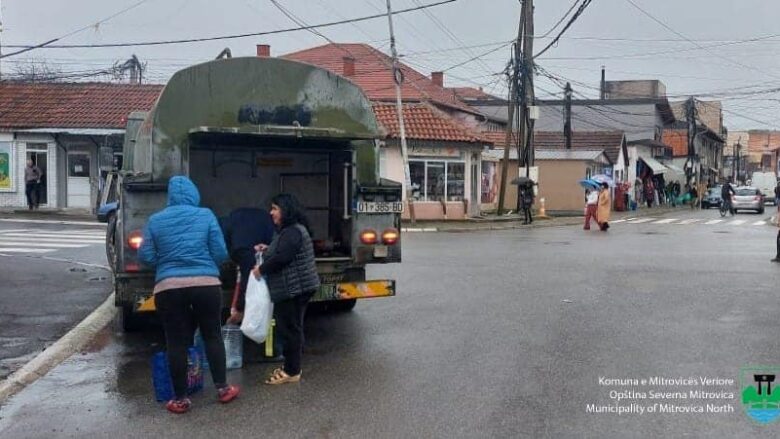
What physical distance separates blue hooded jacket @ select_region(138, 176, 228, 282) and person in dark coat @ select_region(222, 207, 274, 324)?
Answer: 57.4 inches

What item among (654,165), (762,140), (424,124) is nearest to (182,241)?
(424,124)

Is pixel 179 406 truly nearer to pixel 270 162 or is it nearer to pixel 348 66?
pixel 270 162

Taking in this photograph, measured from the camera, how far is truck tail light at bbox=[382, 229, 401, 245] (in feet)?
30.0

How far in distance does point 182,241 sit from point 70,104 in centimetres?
2898

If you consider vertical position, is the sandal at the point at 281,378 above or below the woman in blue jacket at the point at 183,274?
below

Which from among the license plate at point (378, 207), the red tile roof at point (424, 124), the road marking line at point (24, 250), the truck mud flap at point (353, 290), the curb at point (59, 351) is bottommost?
the curb at point (59, 351)

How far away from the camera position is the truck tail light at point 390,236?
360 inches

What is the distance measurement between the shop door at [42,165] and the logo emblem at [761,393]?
94.5ft

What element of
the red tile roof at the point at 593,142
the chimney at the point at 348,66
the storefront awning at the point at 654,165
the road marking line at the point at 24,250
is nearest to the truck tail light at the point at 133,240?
the road marking line at the point at 24,250

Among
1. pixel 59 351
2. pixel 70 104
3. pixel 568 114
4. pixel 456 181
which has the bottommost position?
pixel 59 351

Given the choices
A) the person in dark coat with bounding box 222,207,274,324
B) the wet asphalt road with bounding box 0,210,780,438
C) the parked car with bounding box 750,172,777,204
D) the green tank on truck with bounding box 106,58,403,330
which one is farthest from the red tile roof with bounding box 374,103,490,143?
the parked car with bounding box 750,172,777,204

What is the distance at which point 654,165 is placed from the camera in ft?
200

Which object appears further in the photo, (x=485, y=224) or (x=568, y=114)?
(x=568, y=114)

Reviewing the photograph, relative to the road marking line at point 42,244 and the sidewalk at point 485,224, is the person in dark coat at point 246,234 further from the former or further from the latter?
the sidewalk at point 485,224
